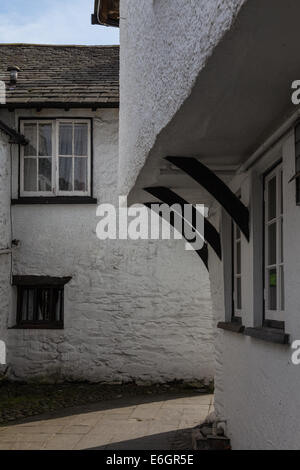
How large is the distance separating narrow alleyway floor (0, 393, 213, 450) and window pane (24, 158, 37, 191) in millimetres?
4426

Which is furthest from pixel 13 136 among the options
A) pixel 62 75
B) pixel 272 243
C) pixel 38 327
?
pixel 272 243

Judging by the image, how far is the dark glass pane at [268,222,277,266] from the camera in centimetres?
493

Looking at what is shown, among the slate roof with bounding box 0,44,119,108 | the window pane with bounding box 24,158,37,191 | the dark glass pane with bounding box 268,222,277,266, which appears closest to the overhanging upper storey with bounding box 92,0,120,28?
the slate roof with bounding box 0,44,119,108

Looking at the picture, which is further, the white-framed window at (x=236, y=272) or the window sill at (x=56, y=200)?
the window sill at (x=56, y=200)

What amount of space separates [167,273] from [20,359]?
122 inches

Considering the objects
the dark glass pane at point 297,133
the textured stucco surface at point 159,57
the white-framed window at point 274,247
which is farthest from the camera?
the white-framed window at point 274,247

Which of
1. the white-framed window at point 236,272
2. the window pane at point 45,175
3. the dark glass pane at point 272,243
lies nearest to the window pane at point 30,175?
the window pane at point 45,175

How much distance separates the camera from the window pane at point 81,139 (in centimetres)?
1276

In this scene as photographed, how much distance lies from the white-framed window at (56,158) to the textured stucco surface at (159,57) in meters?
5.19

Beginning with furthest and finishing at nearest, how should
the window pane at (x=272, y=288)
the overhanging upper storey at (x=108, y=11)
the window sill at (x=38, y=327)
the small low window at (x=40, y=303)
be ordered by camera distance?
the small low window at (x=40, y=303) < the window sill at (x=38, y=327) < the overhanging upper storey at (x=108, y=11) < the window pane at (x=272, y=288)

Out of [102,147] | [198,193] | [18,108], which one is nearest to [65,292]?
[102,147]

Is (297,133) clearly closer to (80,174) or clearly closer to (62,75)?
(80,174)

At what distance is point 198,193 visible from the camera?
704 cm

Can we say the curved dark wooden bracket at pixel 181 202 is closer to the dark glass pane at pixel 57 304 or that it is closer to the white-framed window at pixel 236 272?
the white-framed window at pixel 236 272
